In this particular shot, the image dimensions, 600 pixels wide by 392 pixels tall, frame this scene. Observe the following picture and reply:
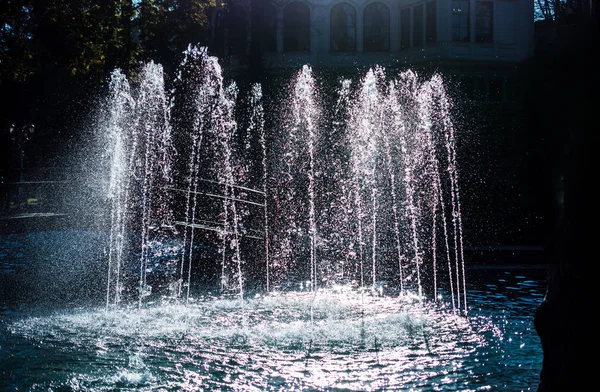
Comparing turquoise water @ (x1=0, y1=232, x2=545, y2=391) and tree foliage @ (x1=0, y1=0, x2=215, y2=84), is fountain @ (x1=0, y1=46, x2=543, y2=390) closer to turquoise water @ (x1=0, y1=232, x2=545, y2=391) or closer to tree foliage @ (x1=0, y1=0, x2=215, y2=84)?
turquoise water @ (x1=0, y1=232, x2=545, y2=391)

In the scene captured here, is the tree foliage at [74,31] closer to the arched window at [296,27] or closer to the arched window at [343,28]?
the arched window at [296,27]

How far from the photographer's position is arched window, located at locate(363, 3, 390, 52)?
27.6 meters

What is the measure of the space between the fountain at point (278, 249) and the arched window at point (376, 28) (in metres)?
1.28

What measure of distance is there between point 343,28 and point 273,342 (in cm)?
2278

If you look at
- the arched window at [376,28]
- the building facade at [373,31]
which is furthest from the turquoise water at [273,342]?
the arched window at [376,28]

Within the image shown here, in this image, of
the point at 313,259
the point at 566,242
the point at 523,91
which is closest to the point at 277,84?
the point at 523,91

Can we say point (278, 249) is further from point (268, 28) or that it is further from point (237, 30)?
point (237, 30)

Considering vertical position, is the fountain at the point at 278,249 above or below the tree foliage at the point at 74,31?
below

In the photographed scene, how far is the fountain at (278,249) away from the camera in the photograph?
6.52 m

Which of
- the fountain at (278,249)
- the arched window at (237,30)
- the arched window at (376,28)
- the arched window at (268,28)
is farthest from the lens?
the arched window at (237,30)

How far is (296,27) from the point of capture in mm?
28422

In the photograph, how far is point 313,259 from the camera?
14.8 m

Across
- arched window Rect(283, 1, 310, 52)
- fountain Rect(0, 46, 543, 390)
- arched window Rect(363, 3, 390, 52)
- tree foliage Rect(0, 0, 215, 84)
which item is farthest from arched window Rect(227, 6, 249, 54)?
tree foliage Rect(0, 0, 215, 84)

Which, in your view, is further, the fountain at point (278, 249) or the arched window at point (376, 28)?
the arched window at point (376, 28)
